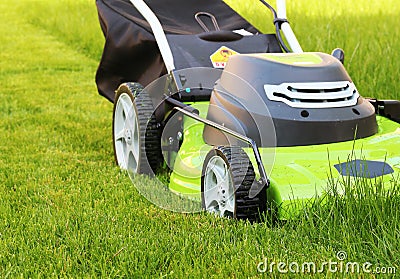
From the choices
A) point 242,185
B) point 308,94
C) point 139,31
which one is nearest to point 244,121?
point 308,94

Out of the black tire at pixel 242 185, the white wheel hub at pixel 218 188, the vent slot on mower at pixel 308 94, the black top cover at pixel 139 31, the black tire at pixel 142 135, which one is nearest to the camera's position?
the black tire at pixel 242 185

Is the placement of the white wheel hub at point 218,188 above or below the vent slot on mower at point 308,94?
below

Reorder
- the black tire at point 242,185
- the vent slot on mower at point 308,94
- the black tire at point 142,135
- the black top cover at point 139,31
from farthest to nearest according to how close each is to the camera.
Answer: the black top cover at point 139,31, the black tire at point 142,135, the vent slot on mower at point 308,94, the black tire at point 242,185

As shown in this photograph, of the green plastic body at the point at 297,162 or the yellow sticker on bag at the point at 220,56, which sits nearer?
the green plastic body at the point at 297,162

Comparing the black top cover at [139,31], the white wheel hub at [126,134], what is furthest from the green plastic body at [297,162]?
the black top cover at [139,31]

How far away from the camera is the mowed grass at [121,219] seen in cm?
212

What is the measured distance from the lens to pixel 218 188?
8.14ft

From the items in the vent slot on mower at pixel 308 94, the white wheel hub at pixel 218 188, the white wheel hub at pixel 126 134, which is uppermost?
the vent slot on mower at pixel 308 94

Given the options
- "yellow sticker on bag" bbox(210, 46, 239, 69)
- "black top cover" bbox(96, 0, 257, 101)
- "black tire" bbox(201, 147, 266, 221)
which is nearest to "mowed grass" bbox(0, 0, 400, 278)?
"black tire" bbox(201, 147, 266, 221)

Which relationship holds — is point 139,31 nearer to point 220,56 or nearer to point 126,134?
point 220,56

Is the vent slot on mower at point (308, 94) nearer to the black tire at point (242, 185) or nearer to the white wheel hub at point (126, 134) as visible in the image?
the black tire at point (242, 185)

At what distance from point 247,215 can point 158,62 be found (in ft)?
4.80

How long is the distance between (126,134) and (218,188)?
982 millimetres

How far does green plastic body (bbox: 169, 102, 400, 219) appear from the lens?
2.32 meters
